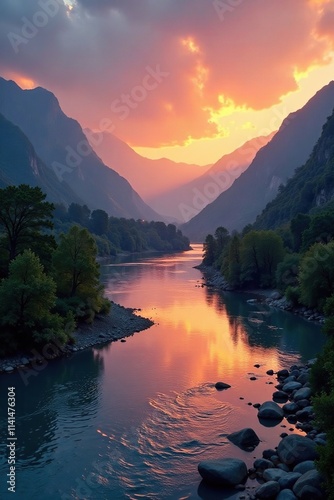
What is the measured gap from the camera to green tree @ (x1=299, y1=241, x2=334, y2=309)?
63250 mm

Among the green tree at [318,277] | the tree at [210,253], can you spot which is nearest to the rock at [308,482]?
the green tree at [318,277]

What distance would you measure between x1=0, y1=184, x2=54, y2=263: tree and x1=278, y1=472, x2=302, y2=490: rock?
36.6m

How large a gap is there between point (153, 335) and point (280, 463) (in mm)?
32516

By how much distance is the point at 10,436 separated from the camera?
2750 cm

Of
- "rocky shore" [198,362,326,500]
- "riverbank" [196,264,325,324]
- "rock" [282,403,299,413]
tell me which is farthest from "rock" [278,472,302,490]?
"riverbank" [196,264,325,324]

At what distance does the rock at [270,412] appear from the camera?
30016mm

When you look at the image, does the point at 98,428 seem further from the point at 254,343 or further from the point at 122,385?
the point at 254,343

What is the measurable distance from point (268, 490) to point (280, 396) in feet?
45.0

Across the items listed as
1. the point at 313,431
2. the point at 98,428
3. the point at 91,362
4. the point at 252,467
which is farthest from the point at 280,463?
the point at 91,362

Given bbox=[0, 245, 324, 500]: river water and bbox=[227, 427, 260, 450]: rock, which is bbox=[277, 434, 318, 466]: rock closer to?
bbox=[0, 245, 324, 500]: river water

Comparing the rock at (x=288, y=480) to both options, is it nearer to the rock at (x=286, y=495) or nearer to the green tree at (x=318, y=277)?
the rock at (x=286, y=495)

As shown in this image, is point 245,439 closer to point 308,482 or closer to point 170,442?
point 170,442

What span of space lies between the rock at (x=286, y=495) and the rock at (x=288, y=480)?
0.70 m

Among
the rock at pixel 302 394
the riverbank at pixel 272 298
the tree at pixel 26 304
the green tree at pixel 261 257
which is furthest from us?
the green tree at pixel 261 257
